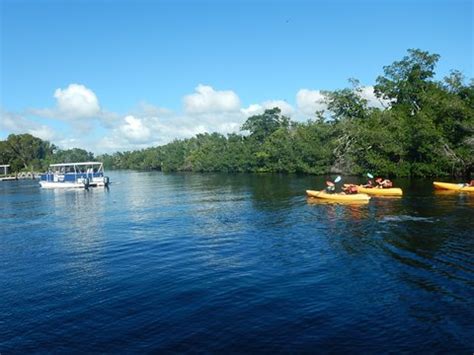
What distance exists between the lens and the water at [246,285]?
11.4 m

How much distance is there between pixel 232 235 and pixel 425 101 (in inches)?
1948

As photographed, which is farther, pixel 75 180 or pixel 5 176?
pixel 5 176

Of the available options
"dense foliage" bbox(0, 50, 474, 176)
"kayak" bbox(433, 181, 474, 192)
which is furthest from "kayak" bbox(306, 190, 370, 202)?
"dense foliage" bbox(0, 50, 474, 176)

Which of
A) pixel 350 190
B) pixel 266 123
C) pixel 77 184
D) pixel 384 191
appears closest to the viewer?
pixel 350 190

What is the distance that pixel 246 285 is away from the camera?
1555 cm

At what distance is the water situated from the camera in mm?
11383

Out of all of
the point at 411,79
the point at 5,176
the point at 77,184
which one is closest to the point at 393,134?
the point at 411,79

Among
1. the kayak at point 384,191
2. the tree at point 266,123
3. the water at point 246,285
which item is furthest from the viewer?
the tree at point 266,123

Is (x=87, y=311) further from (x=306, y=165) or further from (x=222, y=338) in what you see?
(x=306, y=165)

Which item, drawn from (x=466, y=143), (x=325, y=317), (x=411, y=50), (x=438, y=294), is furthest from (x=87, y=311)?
(x=411, y=50)

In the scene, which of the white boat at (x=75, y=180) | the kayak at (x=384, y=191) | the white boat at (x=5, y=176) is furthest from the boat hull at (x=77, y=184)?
the white boat at (x=5, y=176)

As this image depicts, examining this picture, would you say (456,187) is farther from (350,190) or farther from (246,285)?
(246,285)

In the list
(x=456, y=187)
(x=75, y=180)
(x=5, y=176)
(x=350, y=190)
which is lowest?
(x=456, y=187)

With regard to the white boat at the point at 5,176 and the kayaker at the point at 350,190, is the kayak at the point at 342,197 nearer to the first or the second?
the kayaker at the point at 350,190
